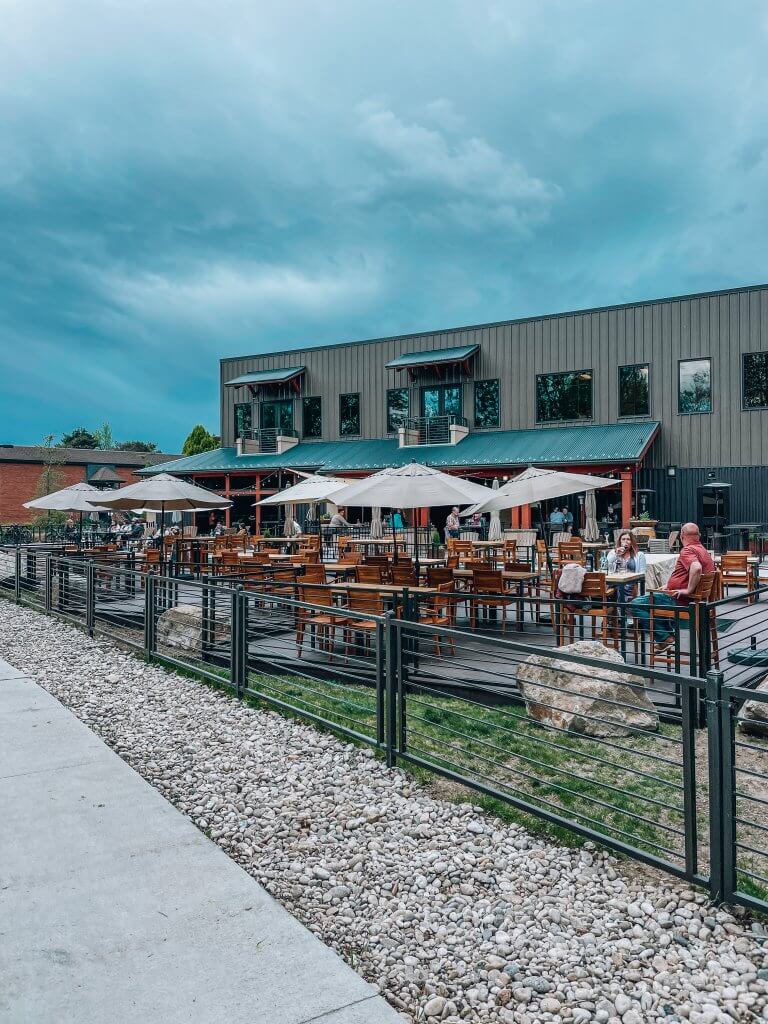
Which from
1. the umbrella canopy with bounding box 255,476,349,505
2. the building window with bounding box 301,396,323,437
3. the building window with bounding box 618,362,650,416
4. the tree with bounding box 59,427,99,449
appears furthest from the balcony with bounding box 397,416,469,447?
the tree with bounding box 59,427,99,449

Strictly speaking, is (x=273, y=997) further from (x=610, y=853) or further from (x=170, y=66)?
(x=170, y=66)

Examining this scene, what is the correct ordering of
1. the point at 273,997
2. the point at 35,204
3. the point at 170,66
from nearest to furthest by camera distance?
1. the point at 273,997
2. the point at 170,66
3. the point at 35,204

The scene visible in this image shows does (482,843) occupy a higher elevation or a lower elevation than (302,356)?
lower

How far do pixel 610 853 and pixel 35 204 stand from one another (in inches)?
4611

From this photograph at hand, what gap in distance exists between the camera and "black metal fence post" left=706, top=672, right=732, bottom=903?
315 cm

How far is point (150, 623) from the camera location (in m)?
8.73

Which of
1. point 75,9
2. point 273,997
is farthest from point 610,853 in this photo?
point 75,9

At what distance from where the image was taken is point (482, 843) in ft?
12.9

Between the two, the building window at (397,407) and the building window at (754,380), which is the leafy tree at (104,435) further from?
the building window at (754,380)

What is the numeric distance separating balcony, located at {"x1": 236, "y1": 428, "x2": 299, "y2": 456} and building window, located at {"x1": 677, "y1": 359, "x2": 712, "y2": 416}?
1676cm

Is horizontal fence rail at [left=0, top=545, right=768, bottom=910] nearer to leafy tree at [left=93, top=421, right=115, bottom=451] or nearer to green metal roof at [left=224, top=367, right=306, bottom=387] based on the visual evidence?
green metal roof at [left=224, top=367, right=306, bottom=387]

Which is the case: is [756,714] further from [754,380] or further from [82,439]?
[82,439]

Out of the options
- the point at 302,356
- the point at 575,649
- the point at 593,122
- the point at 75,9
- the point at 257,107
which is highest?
the point at 593,122

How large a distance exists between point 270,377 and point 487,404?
415 inches
